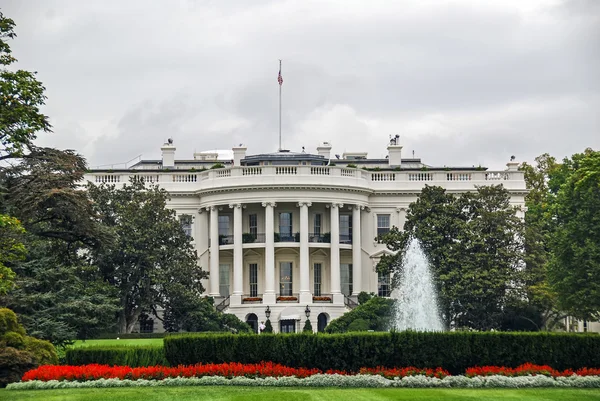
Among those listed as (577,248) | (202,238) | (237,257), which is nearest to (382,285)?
(237,257)

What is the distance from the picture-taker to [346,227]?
253 feet

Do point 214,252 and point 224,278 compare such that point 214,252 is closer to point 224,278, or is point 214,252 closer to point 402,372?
point 224,278

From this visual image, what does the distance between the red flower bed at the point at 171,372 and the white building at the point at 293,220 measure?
3724 centimetres

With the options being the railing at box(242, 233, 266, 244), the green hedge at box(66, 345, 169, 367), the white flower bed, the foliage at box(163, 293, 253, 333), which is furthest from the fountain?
the white flower bed

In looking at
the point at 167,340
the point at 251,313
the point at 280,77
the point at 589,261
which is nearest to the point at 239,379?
the point at 167,340

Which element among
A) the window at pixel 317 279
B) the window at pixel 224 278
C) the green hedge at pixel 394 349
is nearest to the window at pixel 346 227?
the window at pixel 317 279

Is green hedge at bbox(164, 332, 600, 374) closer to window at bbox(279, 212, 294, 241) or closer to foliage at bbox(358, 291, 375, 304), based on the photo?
foliage at bbox(358, 291, 375, 304)

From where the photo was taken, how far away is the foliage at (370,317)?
63.6 m

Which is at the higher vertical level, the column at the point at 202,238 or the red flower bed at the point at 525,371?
the column at the point at 202,238

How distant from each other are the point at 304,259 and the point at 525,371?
39511 millimetres

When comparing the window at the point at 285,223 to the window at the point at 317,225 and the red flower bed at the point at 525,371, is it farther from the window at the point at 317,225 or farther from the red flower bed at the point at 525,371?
the red flower bed at the point at 525,371

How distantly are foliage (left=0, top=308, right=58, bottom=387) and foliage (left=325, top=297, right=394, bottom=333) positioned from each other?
97.9 feet

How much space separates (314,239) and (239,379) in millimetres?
42593

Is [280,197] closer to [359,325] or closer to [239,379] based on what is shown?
[359,325]
